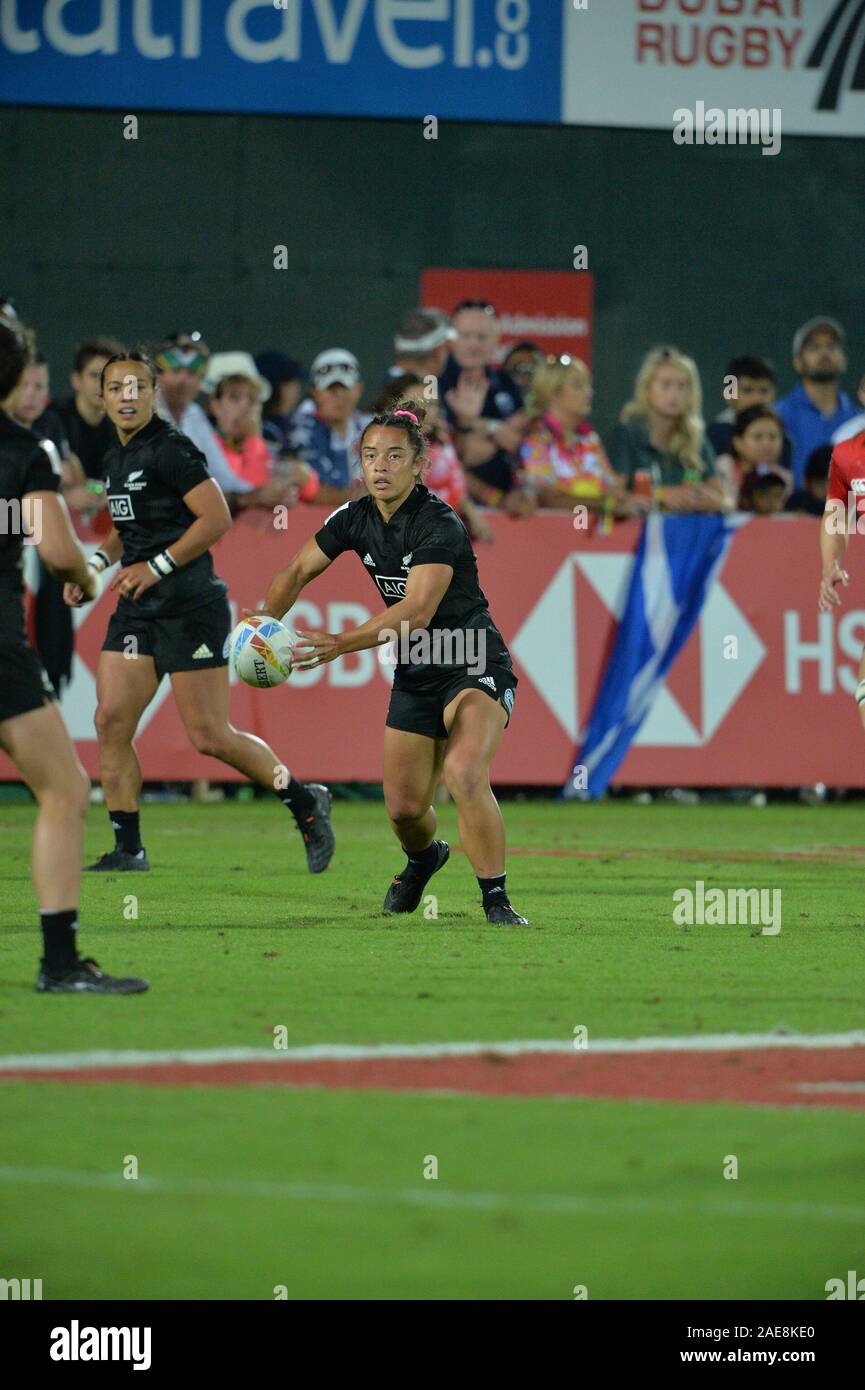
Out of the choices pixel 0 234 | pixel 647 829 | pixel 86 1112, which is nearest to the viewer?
pixel 86 1112

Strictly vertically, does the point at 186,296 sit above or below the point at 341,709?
above

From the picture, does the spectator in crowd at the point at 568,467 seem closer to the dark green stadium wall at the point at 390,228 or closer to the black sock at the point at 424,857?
the dark green stadium wall at the point at 390,228

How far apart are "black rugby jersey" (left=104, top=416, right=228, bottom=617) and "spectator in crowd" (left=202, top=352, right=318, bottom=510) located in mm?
4403

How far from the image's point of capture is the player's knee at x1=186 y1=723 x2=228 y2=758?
11688mm

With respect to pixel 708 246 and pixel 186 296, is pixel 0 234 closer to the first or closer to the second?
pixel 186 296

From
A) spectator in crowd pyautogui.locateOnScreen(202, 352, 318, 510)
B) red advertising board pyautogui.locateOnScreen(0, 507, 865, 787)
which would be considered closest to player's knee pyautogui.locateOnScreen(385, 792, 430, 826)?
red advertising board pyautogui.locateOnScreen(0, 507, 865, 787)

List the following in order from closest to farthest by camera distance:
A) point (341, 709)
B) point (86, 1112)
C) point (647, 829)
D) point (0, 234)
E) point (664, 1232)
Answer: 1. point (664, 1232)
2. point (86, 1112)
3. point (647, 829)
4. point (341, 709)
5. point (0, 234)

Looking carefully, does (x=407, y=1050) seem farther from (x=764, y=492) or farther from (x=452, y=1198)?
(x=764, y=492)

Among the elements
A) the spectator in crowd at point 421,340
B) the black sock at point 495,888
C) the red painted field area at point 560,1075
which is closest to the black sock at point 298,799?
the black sock at point 495,888

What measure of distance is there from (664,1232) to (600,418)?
52.6 ft

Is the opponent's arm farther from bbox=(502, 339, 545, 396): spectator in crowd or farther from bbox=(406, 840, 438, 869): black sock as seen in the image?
bbox=(502, 339, 545, 396): spectator in crowd

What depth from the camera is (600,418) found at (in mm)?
20266
